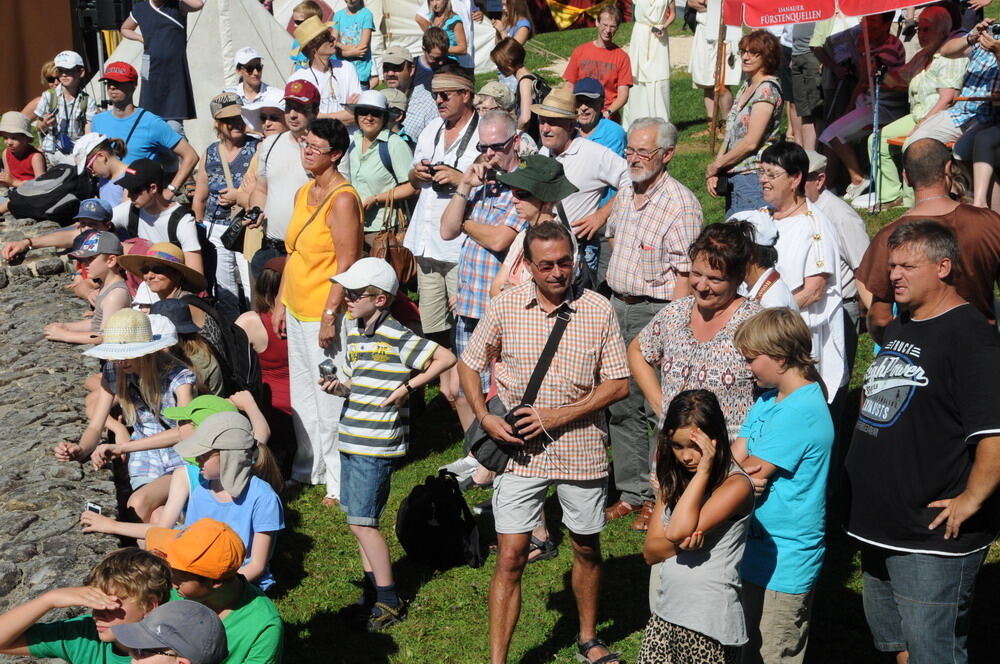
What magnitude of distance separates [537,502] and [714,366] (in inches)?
40.9

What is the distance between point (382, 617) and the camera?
616 centimetres

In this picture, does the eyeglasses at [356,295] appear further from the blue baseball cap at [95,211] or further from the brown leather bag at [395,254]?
the blue baseball cap at [95,211]

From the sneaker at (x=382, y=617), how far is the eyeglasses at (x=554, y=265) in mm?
2157

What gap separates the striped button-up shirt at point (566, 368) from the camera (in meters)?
5.30

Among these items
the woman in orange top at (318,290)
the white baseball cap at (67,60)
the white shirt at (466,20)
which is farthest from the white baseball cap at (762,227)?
the white baseball cap at (67,60)

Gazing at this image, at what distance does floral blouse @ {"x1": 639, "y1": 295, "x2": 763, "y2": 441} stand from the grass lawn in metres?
1.40

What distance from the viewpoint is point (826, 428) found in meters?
4.61

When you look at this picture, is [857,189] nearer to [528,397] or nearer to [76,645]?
[528,397]

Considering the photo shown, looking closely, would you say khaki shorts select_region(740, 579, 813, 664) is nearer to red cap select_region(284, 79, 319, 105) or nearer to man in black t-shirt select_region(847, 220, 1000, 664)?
man in black t-shirt select_region(847, 220, 1000, 664)

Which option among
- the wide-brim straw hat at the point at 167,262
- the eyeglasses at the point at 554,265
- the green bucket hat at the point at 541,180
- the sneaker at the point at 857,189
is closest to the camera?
the eyeglasses at the point at 554,265

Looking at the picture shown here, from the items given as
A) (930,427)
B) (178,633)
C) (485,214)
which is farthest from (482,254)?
(178,633)

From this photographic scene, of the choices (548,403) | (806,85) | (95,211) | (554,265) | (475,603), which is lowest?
(475,603)

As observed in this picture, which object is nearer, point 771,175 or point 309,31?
point 771,175

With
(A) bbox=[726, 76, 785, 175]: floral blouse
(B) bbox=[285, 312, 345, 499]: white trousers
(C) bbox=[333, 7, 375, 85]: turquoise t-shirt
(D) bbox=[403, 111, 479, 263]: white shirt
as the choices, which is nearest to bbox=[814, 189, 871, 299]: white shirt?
(A) bbox=[726, 76, 785, 175]: floral blouse
